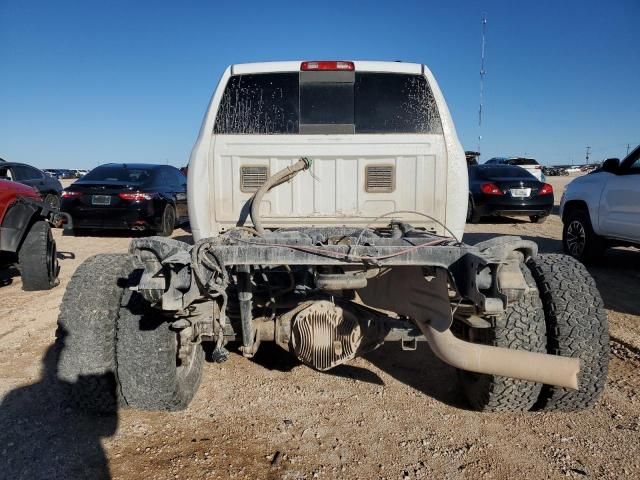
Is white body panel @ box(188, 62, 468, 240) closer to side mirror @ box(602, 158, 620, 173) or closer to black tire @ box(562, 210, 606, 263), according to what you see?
side mirror @ box(602, 158, 620, 173)

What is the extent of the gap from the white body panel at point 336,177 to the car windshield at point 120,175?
7707mm

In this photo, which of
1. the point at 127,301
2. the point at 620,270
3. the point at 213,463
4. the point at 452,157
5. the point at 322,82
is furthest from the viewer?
the point at 620,270

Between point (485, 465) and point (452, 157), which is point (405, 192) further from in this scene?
point (485, 465)

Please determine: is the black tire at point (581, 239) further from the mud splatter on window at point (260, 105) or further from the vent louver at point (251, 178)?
the vent louver at point (251, 178)

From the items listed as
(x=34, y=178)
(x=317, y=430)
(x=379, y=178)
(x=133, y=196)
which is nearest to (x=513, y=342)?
(x=317, y=430)

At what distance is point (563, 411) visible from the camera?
9.91 ft

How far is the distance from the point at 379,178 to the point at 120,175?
8.84 meters

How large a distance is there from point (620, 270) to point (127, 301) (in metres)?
7.28

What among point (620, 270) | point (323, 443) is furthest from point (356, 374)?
point (620, 270)

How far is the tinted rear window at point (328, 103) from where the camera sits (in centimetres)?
363

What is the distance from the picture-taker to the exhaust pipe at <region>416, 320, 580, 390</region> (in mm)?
2182

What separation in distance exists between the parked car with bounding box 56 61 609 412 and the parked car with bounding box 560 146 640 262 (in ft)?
13.3

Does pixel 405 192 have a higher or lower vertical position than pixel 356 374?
higher

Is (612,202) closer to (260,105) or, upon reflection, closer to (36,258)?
(260,105)
